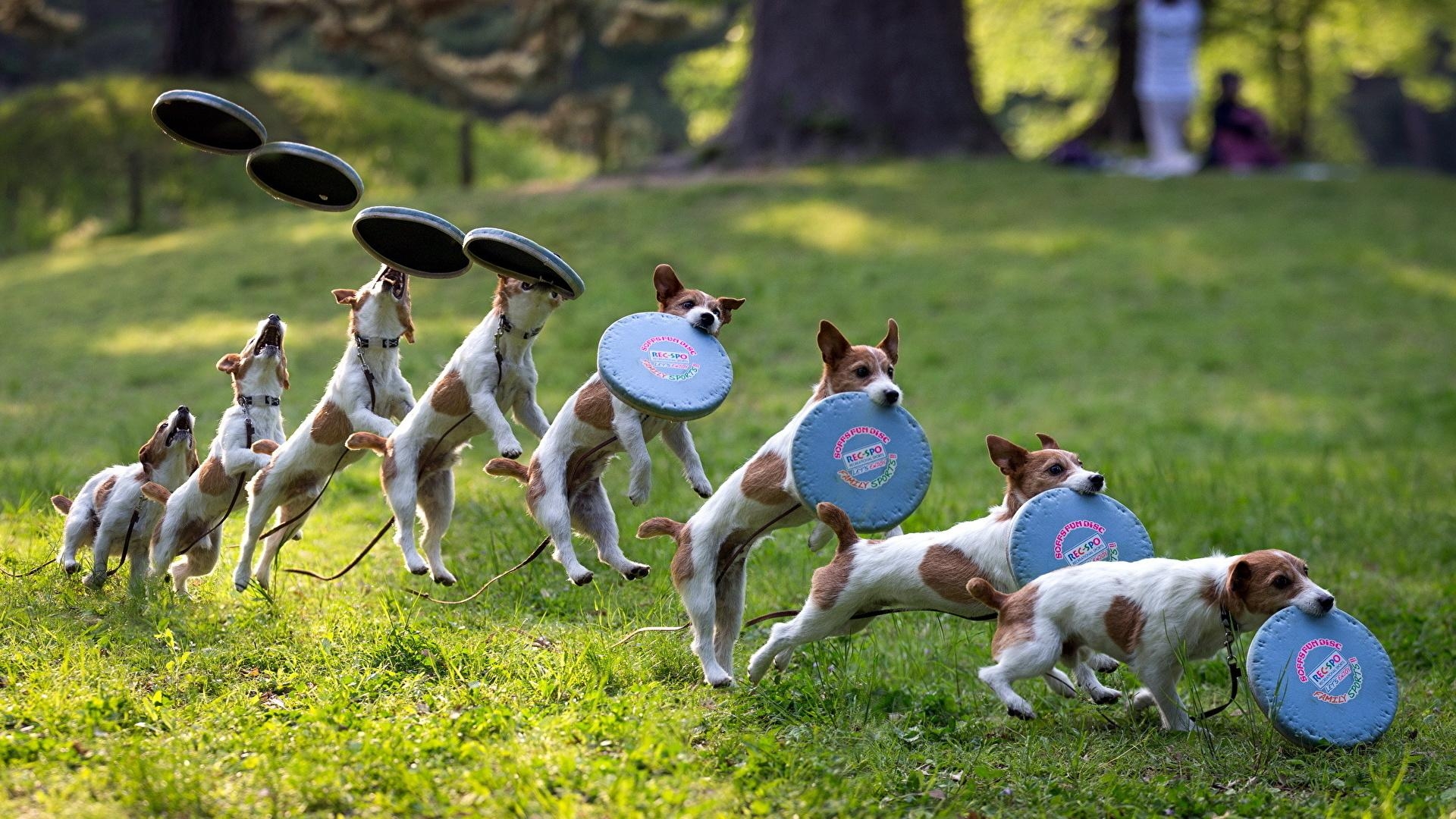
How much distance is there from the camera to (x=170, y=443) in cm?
608

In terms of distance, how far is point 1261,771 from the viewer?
502 centimetres

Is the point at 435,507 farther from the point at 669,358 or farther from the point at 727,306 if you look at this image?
the point at 727,306

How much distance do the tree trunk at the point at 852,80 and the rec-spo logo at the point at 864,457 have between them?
590 inches

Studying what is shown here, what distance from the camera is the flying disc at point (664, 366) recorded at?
484cm

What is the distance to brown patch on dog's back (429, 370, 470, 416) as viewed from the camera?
5.20 meters

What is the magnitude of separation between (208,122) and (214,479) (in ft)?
4.68

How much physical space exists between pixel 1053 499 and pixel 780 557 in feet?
9.29

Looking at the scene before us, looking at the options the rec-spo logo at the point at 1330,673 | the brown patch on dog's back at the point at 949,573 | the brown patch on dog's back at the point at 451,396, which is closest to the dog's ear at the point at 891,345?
the brown patch on dog's back at the point at 949,573

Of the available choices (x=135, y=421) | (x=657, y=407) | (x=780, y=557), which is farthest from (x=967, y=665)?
(x=135, y=421)

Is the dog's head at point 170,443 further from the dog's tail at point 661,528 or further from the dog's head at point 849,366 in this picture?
the dog's head at point 849,366

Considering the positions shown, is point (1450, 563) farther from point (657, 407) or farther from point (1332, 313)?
point (1332, 313)

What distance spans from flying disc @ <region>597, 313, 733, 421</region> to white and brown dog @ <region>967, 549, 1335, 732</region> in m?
1.14

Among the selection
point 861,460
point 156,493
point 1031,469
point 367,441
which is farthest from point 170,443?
Result: point 1031,469

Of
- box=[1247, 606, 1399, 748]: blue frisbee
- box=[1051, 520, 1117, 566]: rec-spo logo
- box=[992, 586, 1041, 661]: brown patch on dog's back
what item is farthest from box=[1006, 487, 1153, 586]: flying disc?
box=[1247, 606, 1399, 748]: blue frisbee
